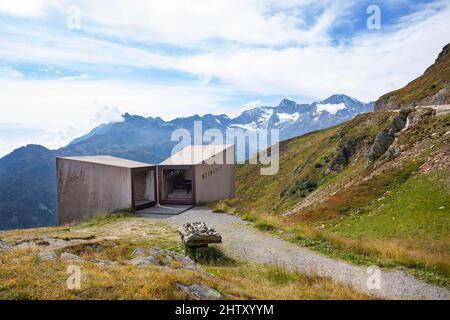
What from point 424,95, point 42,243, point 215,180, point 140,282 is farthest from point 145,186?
point 424,95

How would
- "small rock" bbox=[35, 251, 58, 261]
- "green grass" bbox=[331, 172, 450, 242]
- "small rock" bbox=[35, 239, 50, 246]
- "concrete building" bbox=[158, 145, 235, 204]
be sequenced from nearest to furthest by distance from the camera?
"small rock" bbox=[35, 251, 58, 261], "small rock" bbox=[35, 239, 50, 246], "green grass" bbox=[331, 172, 450, 242], "concrete building" bbox=[158, 145, 235, 204]

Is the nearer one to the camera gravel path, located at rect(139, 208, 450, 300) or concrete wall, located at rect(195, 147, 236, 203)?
gravel path, located at rect(139, 208, 450, 300)

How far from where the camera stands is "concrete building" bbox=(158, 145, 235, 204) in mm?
28578

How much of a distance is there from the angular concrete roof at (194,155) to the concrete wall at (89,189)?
14.1 feet

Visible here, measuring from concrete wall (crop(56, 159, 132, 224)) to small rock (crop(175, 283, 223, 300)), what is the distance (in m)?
18.8

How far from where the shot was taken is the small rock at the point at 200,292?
7491mm

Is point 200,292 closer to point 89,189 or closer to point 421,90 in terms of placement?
point 89,189

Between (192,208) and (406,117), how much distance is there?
99.6 ft

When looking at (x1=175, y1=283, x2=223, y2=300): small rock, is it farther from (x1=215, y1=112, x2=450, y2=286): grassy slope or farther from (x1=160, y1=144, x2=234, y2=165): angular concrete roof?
(x1=160, y1=144, x2=234, y2=165): angular concrete roof

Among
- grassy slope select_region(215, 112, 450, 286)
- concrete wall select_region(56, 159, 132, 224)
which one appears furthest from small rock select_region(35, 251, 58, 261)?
concrete wall select_region(56, 159, 132, 224)

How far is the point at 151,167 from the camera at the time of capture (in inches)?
1119

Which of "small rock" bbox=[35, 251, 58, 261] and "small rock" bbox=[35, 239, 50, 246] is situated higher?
"small rock" bbox=[35, 251, 58, 261]
